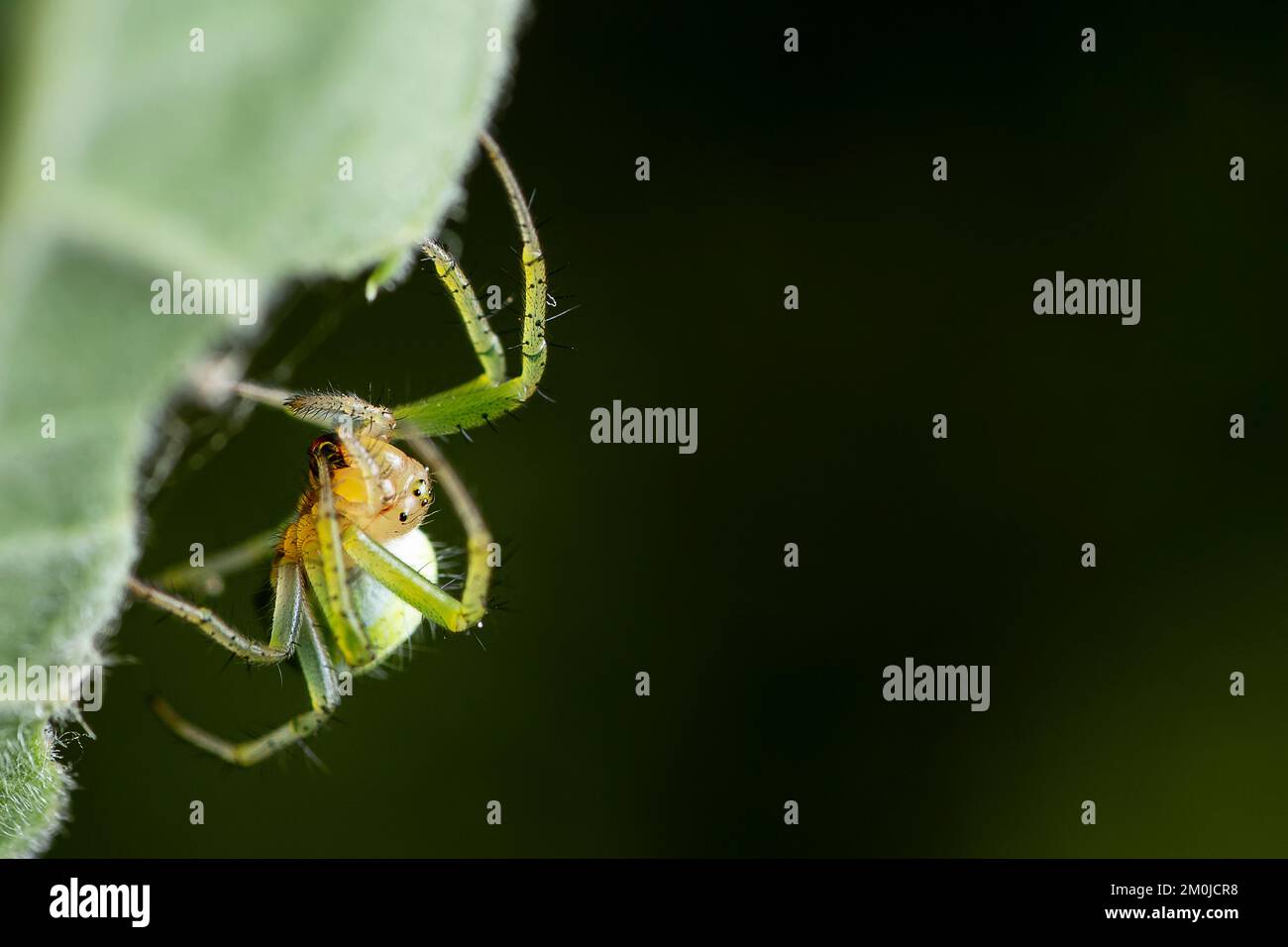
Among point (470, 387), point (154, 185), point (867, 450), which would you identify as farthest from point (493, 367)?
point (867, 450)

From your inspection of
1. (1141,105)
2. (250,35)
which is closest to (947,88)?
(1141,105)

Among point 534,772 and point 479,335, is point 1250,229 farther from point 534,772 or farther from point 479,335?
point 479,335

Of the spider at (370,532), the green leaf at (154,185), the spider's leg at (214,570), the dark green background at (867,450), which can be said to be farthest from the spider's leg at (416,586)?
the dark green background at (867,450)

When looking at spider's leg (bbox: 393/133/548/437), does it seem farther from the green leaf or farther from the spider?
the green leaf

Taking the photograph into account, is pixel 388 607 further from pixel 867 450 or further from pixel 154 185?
pixel 867 450

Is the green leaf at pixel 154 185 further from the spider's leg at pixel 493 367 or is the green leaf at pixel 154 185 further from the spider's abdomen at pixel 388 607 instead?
the spider's abdomen at pixel 388 607

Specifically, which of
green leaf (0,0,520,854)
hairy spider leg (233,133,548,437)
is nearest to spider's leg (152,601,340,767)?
hairy spider leg (233,133,548,437)
